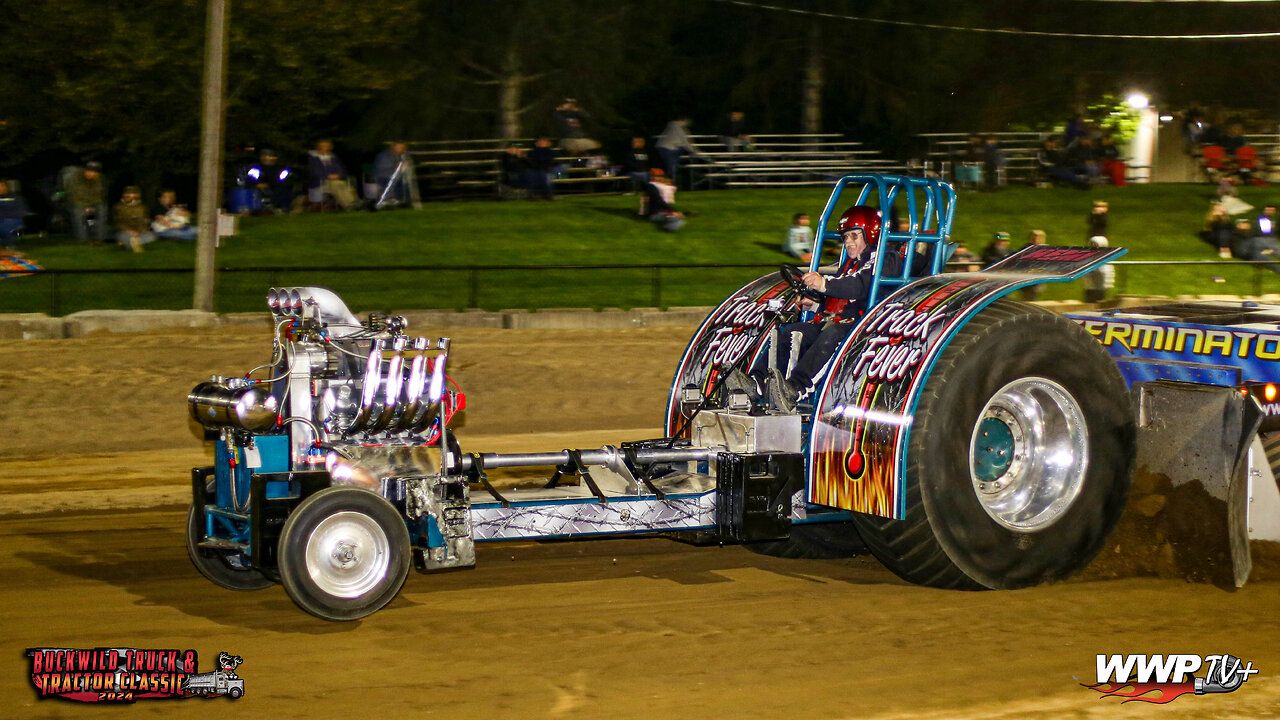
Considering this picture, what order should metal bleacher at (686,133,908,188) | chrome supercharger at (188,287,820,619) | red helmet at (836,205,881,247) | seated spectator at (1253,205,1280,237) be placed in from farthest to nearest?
metal bleacher at (686,133,908,188) < seated spectator at (1253,205,1280,237) < red helmet at (836,205,881,247) < chrome supercharger at (188,287,820,619)

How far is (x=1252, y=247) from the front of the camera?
24.5 meters

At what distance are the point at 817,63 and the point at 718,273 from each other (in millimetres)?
14386

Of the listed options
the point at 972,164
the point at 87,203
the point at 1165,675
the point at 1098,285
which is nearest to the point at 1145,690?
the point at 1165,675

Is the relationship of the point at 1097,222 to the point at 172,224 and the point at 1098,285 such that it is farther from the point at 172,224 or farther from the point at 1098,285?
the point at 172,224

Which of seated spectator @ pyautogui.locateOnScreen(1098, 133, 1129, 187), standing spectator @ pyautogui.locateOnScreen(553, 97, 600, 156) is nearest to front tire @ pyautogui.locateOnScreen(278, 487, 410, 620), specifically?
standing spectator @ pyautogui.locateOnScreen(553, 97, 600, 156)

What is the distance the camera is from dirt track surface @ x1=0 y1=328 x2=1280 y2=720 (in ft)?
18.2

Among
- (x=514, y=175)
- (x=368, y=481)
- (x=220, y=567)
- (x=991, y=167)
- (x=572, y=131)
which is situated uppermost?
(x=572, y=131)

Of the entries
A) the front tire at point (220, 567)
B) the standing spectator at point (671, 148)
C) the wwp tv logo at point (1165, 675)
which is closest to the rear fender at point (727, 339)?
the front tire at point (220, 567)

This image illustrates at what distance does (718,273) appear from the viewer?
886 inches

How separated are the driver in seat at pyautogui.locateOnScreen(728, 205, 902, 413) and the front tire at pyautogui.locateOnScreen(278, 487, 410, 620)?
2.16 metres

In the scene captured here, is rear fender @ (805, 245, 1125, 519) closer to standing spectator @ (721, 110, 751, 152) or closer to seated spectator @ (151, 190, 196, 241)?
seated spectator @ (151, 190, 196, 241)

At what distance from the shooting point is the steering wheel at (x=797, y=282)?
301 inches

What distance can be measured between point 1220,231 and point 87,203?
19380 millimetres

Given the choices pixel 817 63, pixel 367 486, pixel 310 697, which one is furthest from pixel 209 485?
pixel 817 63
